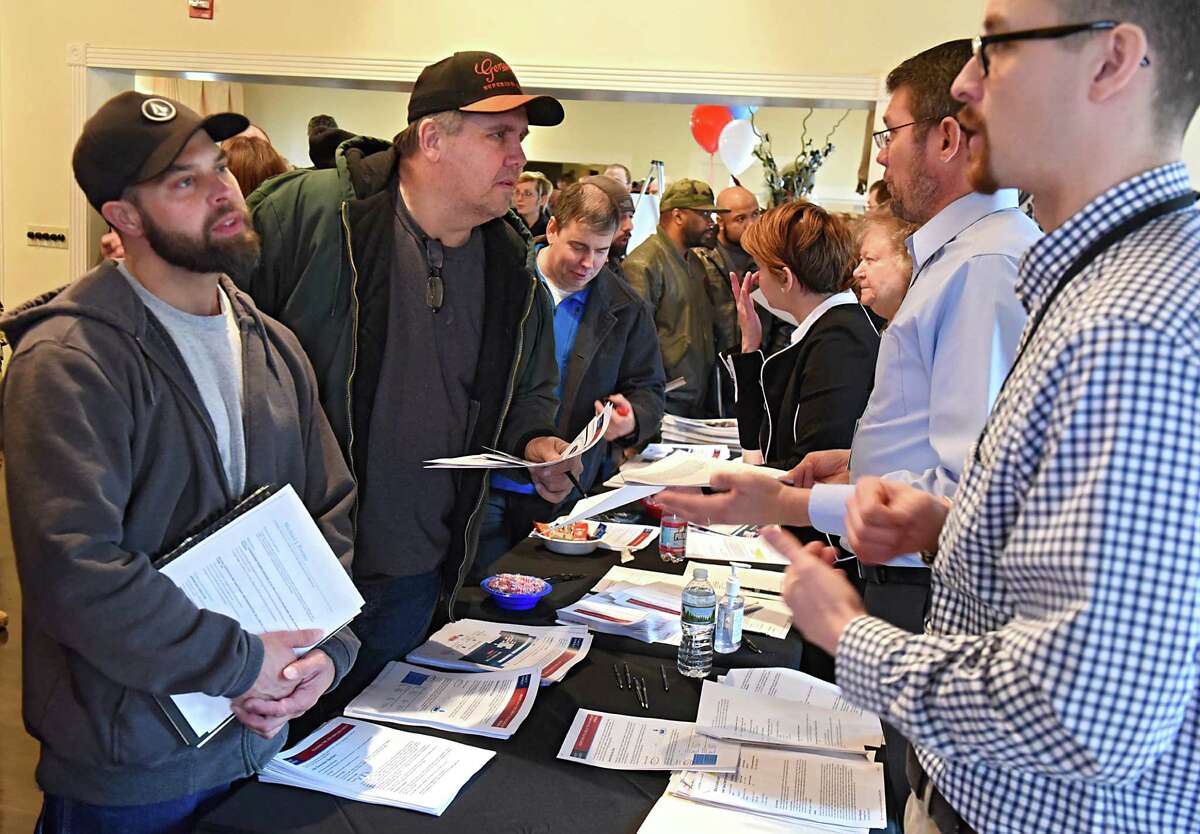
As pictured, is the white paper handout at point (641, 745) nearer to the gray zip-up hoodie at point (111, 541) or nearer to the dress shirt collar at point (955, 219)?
the gray zip-up hoodie at point (111, 541)

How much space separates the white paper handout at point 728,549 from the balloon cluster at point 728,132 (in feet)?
17.6

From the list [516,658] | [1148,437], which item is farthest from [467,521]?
[1148,437]

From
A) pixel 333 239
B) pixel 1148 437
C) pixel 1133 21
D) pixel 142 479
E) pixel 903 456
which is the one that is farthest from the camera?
pixel 333 239

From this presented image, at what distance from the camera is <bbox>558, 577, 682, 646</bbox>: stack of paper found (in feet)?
6.94

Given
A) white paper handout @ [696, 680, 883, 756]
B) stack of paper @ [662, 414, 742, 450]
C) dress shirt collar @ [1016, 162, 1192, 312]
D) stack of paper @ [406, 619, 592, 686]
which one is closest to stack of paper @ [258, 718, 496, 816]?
stack of paper @ [406, 619, 592, 686]

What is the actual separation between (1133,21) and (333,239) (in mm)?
1624

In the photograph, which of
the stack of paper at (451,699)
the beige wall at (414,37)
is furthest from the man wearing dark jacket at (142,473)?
the beige wall at (414,37)

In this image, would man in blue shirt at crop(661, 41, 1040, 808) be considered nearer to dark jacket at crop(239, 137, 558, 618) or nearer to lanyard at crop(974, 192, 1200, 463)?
lanyard at crop(974, 192, 1200, 463)

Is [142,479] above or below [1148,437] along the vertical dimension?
below

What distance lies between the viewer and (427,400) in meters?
2.25

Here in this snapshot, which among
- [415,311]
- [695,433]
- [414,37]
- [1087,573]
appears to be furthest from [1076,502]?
[414,37]

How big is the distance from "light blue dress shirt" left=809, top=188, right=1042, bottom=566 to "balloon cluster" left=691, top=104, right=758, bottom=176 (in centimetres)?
607

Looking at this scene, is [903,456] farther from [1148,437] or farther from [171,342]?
[171,342]

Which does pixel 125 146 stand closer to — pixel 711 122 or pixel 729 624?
pixel 729 624
